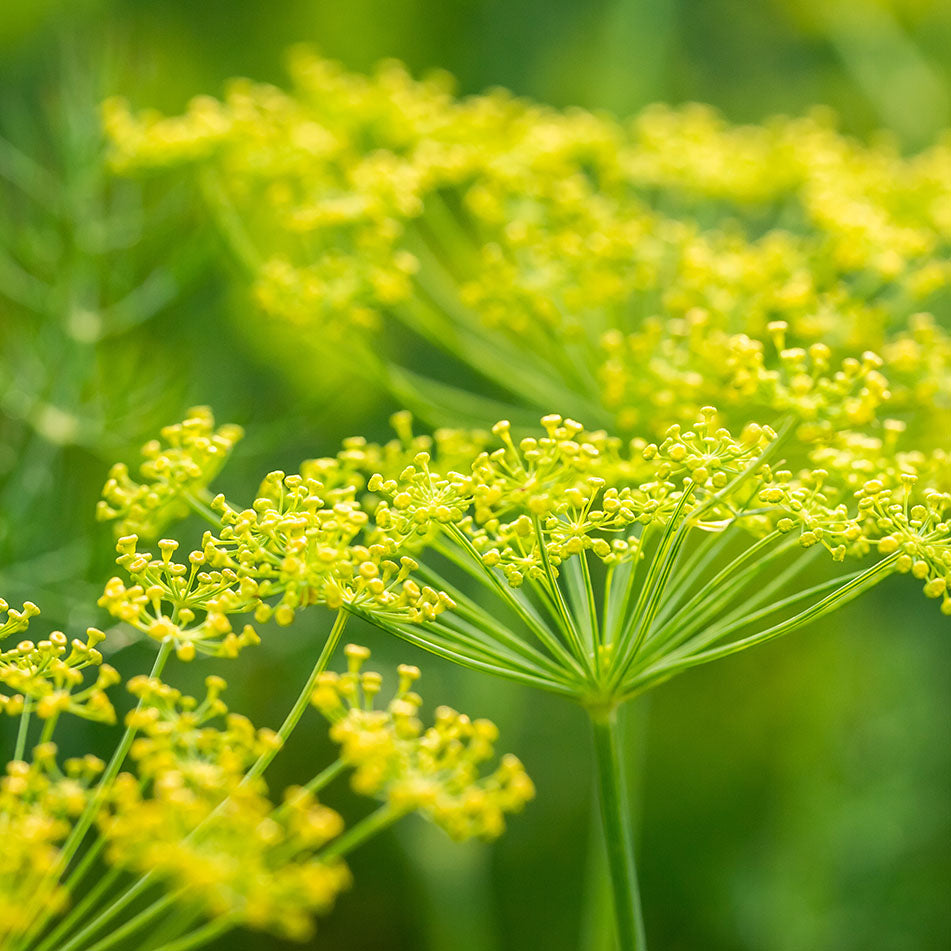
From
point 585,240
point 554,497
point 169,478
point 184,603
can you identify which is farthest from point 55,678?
point 585,240

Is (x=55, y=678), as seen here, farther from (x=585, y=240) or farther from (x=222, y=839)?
(x=585, y=240)

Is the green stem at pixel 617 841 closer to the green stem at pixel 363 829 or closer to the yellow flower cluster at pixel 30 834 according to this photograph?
the green stem at pixel 363 829

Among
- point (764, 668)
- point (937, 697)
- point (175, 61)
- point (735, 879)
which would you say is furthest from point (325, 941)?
point (175, 61)

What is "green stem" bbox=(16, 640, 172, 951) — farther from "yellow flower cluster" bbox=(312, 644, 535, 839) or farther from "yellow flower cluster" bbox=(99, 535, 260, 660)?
"yellow flower cluster" bbox=(312, 644, 535, 839)

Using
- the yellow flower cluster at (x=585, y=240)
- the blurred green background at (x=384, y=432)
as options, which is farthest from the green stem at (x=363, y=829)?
the blurred green background at (x=384, y=432)

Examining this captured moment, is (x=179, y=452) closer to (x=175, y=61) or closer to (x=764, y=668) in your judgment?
(x=764, y=668)

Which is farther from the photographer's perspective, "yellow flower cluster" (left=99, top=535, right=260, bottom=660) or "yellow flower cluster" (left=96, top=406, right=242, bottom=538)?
"yellow flower cluster" (left=96, top=406, right=242, bottom=538)

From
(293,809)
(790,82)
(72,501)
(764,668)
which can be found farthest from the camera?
(790,82)

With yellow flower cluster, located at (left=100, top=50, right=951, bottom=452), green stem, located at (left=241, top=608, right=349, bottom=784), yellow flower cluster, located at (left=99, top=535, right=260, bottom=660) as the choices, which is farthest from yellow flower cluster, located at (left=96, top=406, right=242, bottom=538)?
yellow flower cluster, located at (left=100, top=50, right=951, bottom=452)
